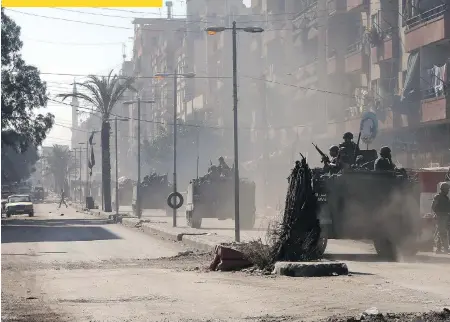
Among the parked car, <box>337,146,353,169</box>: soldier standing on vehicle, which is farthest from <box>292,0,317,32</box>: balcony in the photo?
<box>337,146,353,169</box>: soldier standing on vehicle

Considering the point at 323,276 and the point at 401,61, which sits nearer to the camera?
the point at 323,276

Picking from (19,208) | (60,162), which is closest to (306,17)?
(19,208)

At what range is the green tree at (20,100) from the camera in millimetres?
60219

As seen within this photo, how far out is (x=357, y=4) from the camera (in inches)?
2205


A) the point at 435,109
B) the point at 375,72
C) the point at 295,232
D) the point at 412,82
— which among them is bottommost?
the point at 295,232

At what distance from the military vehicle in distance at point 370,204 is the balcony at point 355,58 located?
1420 inches

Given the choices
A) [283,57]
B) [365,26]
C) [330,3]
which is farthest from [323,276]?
[283,57]

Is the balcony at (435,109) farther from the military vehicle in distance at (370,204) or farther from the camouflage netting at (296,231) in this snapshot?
the camouflage netting at (296,231)

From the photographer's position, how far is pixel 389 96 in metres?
51.1

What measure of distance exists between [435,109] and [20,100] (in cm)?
2895

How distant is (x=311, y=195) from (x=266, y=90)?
2505 inches

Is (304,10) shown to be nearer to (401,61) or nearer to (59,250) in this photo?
(401,61)

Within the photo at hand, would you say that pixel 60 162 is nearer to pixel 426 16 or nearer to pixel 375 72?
pixel 375 72

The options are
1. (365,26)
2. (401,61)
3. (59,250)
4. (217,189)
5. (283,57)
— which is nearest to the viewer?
(59,250)
